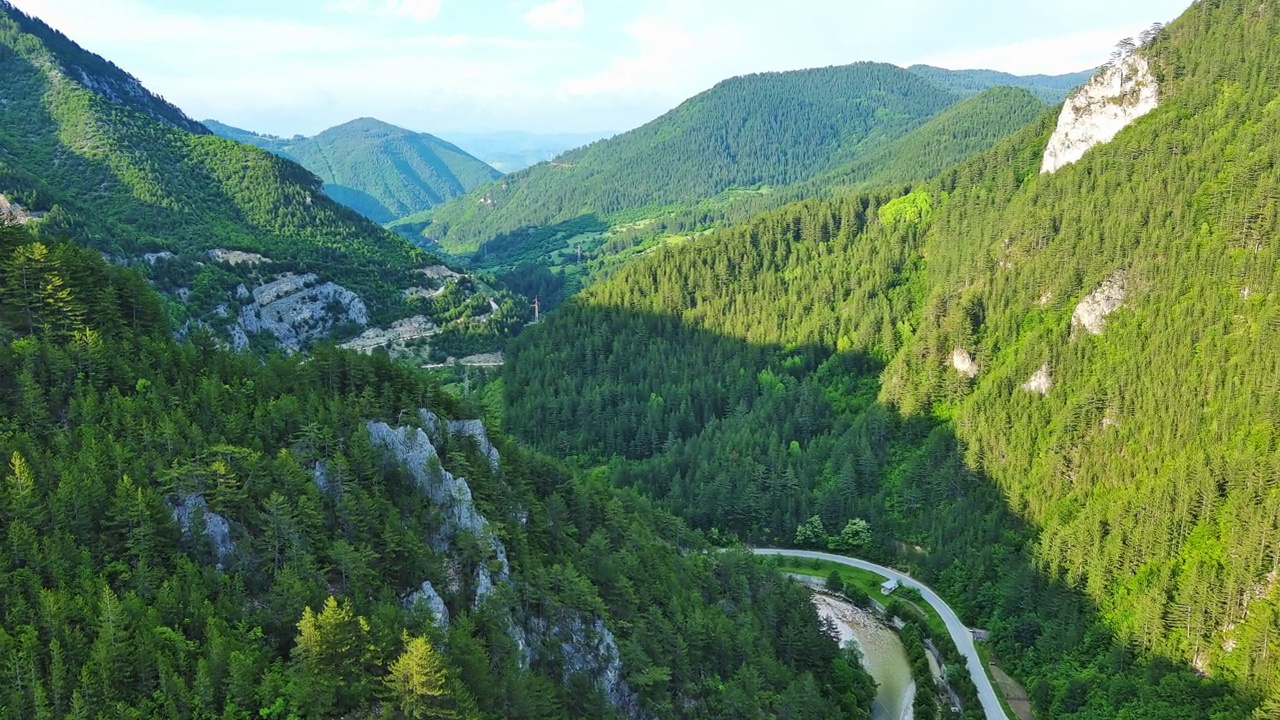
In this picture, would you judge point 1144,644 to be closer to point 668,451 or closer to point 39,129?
point 668,451

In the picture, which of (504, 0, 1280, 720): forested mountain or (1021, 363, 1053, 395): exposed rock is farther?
(1021, 363, 1053, 395): exposed rock

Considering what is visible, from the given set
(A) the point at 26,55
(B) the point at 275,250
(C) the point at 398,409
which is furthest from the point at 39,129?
(C) the point at 398,409

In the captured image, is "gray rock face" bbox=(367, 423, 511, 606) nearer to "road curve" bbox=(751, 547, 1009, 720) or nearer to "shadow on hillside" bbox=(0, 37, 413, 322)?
"road curve" bbox=(751, 547, 1009, 720)

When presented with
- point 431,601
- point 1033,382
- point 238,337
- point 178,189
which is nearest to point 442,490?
point 431,601

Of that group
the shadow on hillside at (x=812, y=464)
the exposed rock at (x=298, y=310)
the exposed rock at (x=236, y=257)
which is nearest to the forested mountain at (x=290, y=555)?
the shadow on hillside at (x=812, y=464)

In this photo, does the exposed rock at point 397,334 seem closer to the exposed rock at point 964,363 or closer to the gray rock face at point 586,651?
the exposed rock at point 964,363

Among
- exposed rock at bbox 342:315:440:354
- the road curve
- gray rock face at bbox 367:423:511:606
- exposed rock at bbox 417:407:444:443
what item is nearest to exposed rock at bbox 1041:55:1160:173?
the road curve
